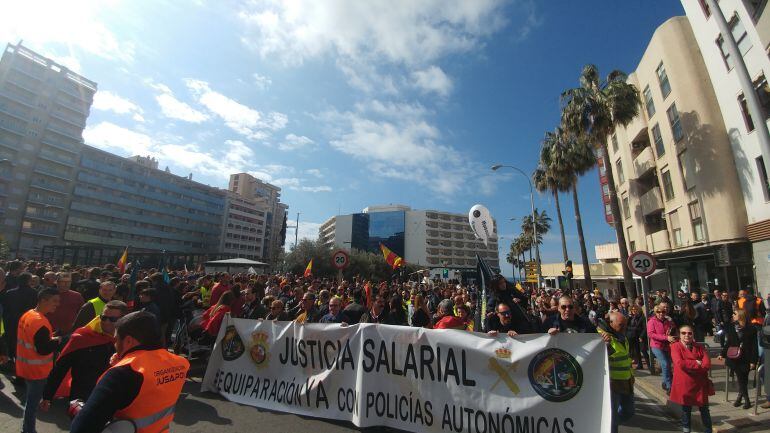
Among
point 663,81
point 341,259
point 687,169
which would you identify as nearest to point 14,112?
point 341,259

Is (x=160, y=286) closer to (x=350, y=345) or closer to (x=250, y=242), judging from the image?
(x=350, y=345)

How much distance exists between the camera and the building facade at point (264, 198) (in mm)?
125562

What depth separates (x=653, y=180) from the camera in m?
25.2

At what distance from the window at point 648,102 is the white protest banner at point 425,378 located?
83.7ft

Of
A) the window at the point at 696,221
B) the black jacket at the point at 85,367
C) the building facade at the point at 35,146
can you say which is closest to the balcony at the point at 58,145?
the building facade at the point at 35,146

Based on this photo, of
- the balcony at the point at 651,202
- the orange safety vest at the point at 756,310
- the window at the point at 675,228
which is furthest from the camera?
the balcony at the point at 651,202

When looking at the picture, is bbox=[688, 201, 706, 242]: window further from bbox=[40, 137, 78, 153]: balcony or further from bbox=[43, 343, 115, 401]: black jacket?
bbox=[40, 137, 78, 153]: balcony

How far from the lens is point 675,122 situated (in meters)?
20.6

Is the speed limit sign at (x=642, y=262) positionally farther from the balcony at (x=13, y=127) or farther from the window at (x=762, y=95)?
the balcony at (x=13, y=127)


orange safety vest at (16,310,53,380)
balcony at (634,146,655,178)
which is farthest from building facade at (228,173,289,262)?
orange safety vest at (16,310,53,380)

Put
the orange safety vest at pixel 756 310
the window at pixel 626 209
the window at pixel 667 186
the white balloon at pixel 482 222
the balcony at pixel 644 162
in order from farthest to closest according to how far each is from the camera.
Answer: the window at pixel 626 209
the balcony at pixel 644 162
the window at pixel 667 186
the white balloon at pixel 482 222
the orange safety vest at pixel 756 310

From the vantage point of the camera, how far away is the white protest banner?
4.22m

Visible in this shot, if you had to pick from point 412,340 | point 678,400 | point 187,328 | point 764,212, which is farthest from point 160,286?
point 764,212

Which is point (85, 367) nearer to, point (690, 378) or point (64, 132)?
point (690, 378)
